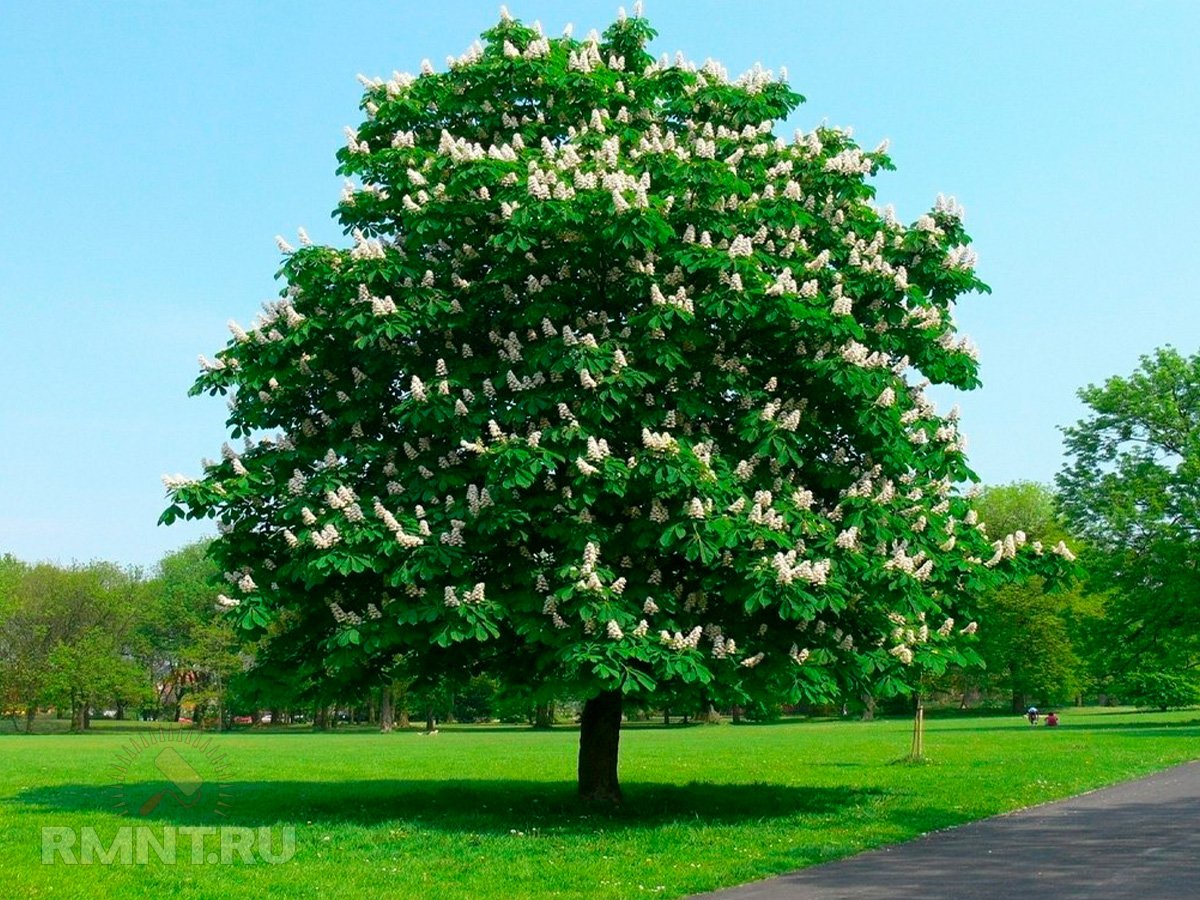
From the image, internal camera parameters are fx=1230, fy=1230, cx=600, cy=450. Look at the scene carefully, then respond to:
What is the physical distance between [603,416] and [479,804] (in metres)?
8.48

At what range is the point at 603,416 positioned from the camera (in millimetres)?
15938

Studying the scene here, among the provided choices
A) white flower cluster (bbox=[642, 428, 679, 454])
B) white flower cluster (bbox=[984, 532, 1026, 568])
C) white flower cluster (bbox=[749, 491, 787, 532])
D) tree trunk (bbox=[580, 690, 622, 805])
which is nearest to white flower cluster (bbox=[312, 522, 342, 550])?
white flower cluster (bbox=[642, 428, 679, 454])

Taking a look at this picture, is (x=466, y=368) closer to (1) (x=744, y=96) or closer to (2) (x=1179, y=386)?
(1) (x=744, y=96)

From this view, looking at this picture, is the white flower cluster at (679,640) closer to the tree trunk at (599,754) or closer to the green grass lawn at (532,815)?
the green grass lawn at (532,815)

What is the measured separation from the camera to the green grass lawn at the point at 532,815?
12.9m

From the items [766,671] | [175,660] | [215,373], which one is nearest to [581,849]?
[766,671]

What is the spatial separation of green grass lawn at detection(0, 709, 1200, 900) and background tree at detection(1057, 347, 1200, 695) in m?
18.3

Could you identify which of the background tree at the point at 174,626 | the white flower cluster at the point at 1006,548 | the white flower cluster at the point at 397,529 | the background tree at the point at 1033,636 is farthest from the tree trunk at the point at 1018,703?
the white flower cluster at the point at 397,529

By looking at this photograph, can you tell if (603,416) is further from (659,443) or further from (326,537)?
(326,537)

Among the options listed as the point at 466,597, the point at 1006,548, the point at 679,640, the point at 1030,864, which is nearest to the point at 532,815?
the point at 466,597

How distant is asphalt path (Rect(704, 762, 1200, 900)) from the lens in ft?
38.7

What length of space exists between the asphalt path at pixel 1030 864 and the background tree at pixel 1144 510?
38270mm

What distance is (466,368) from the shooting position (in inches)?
692

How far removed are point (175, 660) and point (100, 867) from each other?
108518mm
